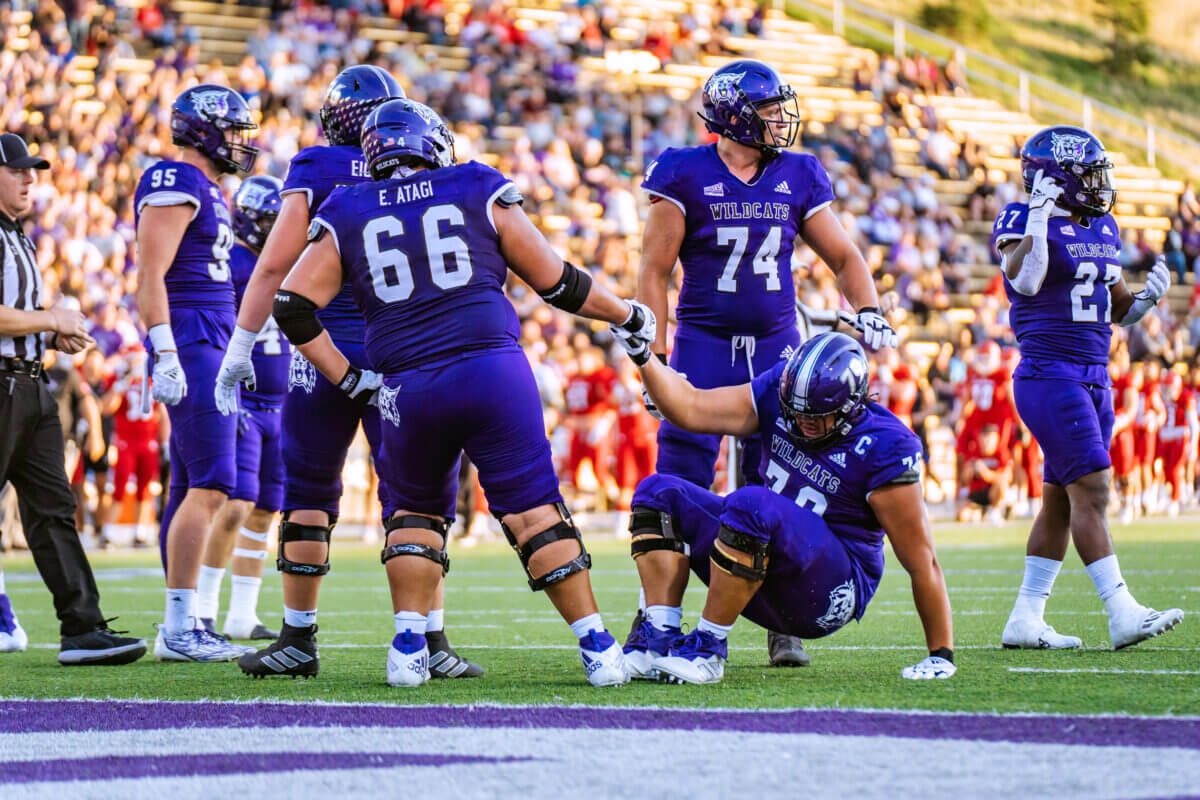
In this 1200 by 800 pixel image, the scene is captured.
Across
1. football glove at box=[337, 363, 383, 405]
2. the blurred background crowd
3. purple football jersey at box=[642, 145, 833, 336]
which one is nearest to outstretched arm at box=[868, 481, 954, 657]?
purple football jersey at box=[642, 145, 833, 336]

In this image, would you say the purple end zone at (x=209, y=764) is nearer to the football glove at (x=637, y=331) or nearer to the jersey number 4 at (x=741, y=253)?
the football glove at (x=637, y=331)

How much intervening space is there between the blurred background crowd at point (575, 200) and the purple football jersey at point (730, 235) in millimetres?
9795

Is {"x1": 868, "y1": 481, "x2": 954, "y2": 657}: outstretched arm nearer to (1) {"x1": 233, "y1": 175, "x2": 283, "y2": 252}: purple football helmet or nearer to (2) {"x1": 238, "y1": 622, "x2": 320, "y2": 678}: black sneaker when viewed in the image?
(2) {"x1": 238, "y1": 622, "x2": 320, "y2": 678}: black sneaker

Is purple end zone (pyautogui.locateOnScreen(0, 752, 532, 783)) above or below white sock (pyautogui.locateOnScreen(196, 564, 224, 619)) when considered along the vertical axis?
below

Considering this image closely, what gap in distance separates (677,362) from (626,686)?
1.48 m

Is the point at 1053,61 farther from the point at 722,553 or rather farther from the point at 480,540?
the point at 722,553

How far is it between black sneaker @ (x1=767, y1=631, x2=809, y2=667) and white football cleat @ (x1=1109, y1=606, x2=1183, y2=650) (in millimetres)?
1242

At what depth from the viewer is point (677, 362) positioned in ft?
20.5

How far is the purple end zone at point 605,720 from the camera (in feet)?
12.9

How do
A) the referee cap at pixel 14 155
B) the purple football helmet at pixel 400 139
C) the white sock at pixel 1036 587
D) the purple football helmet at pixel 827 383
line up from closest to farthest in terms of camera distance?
the purple football helmet at pixel 827 383 < the purple football helmet at pixel 400 139 < the white sock at pixel 1036 587 < the referee cap at pixel 14 155

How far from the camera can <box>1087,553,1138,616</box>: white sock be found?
6.29 meters

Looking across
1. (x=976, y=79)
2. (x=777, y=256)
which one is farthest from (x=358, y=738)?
(x=976, y=79)

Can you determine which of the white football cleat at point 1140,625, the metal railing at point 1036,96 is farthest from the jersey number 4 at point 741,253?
the metal railing at point 1036,96

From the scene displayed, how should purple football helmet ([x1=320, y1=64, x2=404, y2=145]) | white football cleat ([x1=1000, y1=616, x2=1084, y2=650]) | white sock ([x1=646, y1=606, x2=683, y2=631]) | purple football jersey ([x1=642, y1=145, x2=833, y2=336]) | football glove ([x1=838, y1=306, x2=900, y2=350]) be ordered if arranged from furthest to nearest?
white football cleat ([x1=1000, y1=616, x2=1084, y2=650]) < purple football jersey ([x1=642, y1=145, x2=833, y2=336]) < purple football helmet ([x1=320, y1=64, x2=404, y2=145]) < football glove ([x1=838, y1=306, x2=900, y2=350]) < white sock ([x1=646, y1=606, x2=683, y2=631])
